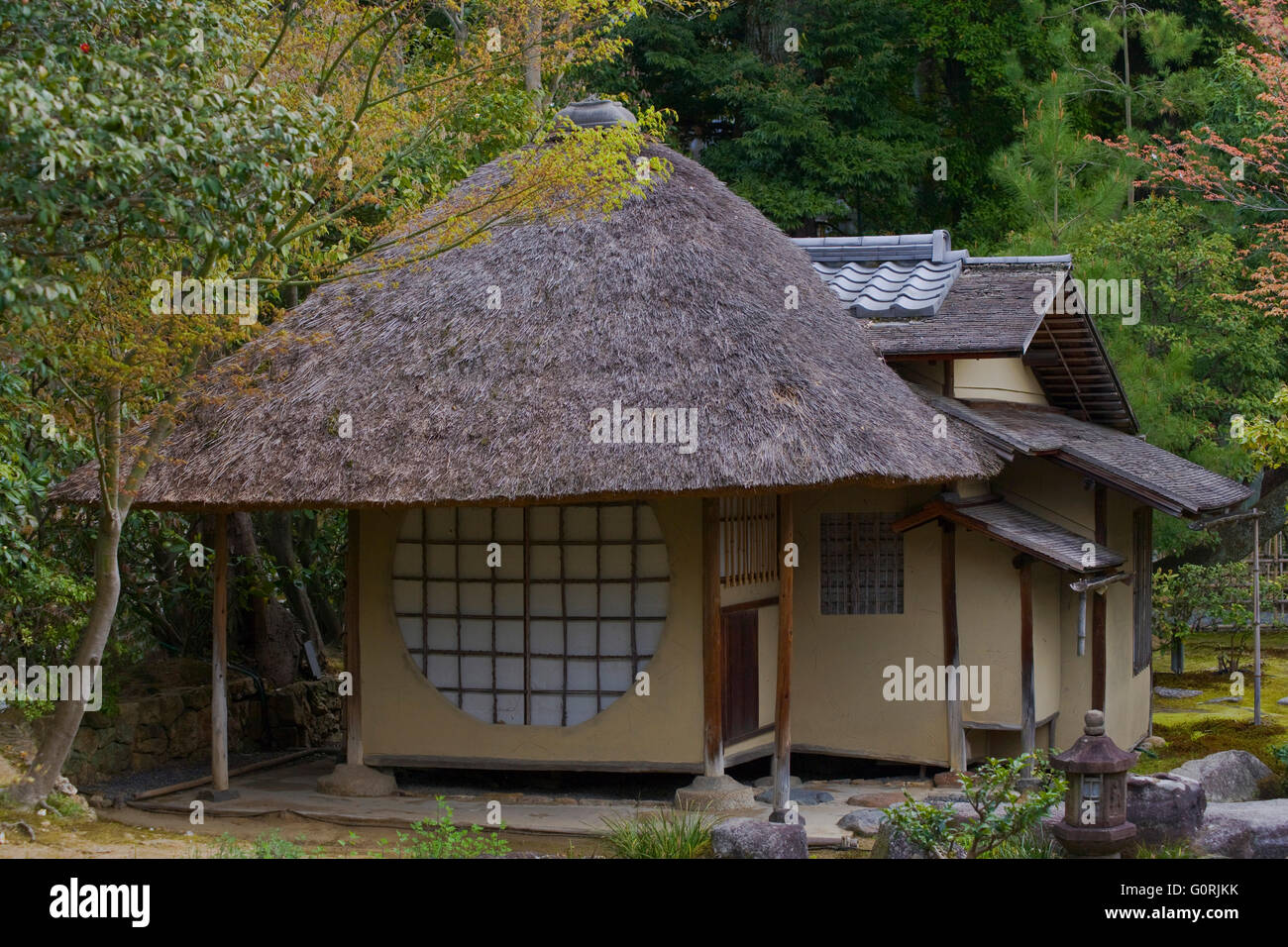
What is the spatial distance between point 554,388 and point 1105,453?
6031 millimetres

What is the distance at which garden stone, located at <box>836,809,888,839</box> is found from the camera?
33.5 ft

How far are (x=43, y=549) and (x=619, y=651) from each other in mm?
5801

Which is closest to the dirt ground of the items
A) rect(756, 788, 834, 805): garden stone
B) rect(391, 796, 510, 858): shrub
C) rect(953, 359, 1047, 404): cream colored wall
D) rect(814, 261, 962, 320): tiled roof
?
rect(391, 796, 510, 858): shrub

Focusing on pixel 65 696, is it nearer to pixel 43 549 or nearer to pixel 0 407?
pixel 0 407

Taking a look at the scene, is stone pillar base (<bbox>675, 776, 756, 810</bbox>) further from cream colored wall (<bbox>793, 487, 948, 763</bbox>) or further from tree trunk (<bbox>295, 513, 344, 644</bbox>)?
tree trunk (<bbox>295, 513, 344, 644</bbox>)

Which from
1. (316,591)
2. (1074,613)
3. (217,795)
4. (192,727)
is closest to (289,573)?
(316,591)

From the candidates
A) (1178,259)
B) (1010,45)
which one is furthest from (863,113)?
(1178,259)

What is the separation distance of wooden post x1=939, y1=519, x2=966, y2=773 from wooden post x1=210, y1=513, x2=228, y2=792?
626 centimetres

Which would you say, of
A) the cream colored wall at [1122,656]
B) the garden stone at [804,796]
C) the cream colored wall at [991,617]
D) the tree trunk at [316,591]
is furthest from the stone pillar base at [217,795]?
the cream colored wall at [1122,656]

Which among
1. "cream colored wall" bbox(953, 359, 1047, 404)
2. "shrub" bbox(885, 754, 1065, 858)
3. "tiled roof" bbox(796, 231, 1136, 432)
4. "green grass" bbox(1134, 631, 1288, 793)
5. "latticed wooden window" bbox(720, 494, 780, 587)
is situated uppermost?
"tiled roof" bbox(796, 231, 1136, 432)

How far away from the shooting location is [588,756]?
37.6 ft

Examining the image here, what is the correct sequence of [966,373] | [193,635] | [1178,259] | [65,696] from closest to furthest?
[65,696] → [966,373] → [193,635] → [1178,259]

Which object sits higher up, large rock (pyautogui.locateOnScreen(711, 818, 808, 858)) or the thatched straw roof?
the thatched straw roof

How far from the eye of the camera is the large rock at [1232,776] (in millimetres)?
11922
